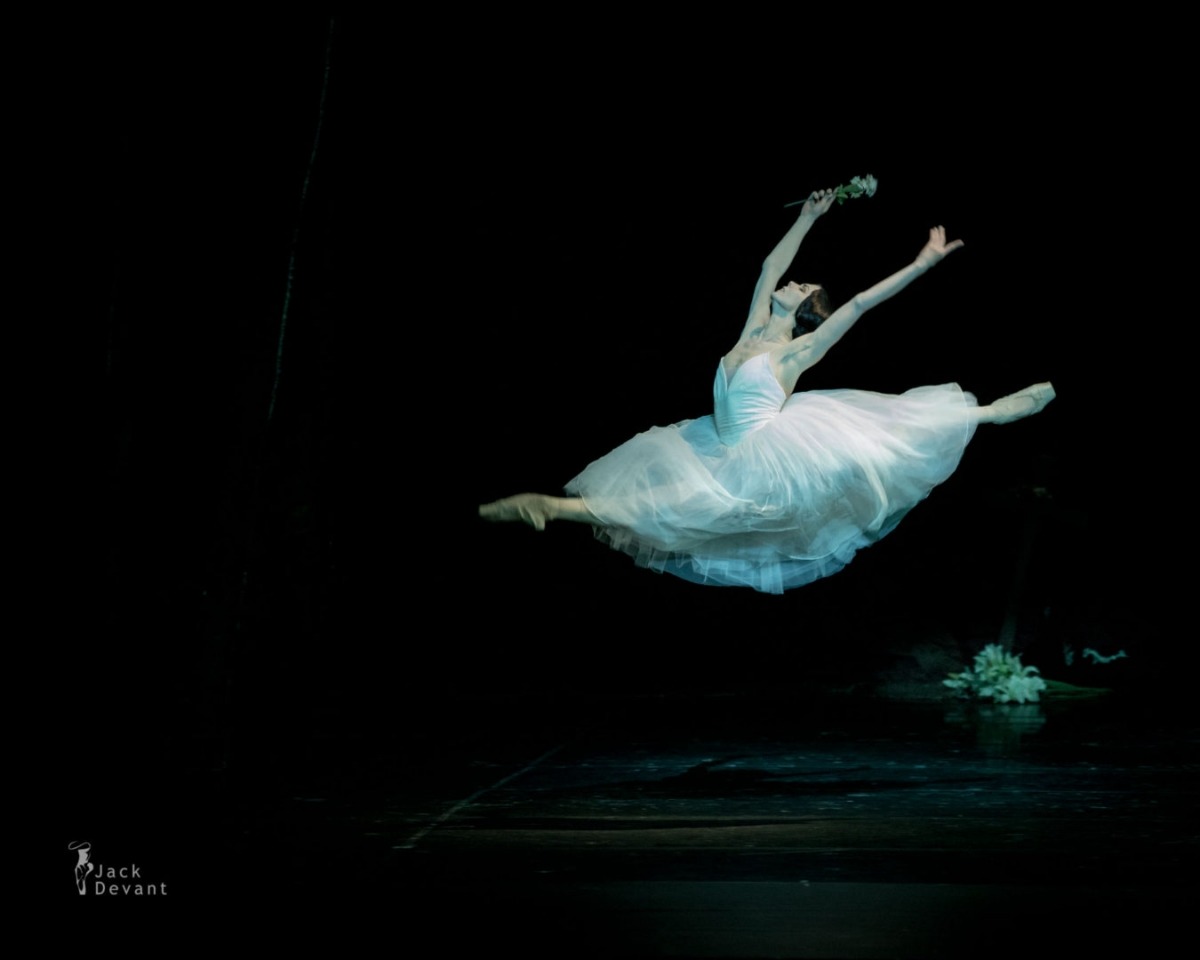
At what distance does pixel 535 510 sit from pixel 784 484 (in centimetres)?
73

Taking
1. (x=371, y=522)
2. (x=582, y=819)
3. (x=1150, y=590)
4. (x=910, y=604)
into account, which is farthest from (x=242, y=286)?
(x=1150, y=590)

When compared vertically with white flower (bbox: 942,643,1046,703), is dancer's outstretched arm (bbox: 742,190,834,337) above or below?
above

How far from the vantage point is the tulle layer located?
3.65 m

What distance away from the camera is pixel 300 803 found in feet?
9.95

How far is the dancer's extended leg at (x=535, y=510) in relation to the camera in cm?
362

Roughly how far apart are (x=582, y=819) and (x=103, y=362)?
2.45 meters

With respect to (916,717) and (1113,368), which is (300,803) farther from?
(1113,368)

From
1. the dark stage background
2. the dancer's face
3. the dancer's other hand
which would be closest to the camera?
the dancer's other hand

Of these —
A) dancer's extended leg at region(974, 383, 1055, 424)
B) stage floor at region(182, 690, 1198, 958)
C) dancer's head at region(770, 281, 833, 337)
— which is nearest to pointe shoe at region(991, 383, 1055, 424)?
dancer's extended leg at region(974, 383, 1055, 424)

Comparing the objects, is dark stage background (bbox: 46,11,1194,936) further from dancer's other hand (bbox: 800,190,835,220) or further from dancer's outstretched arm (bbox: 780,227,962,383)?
dancer's outstretched arm (bbox: 780,227,962,383)
